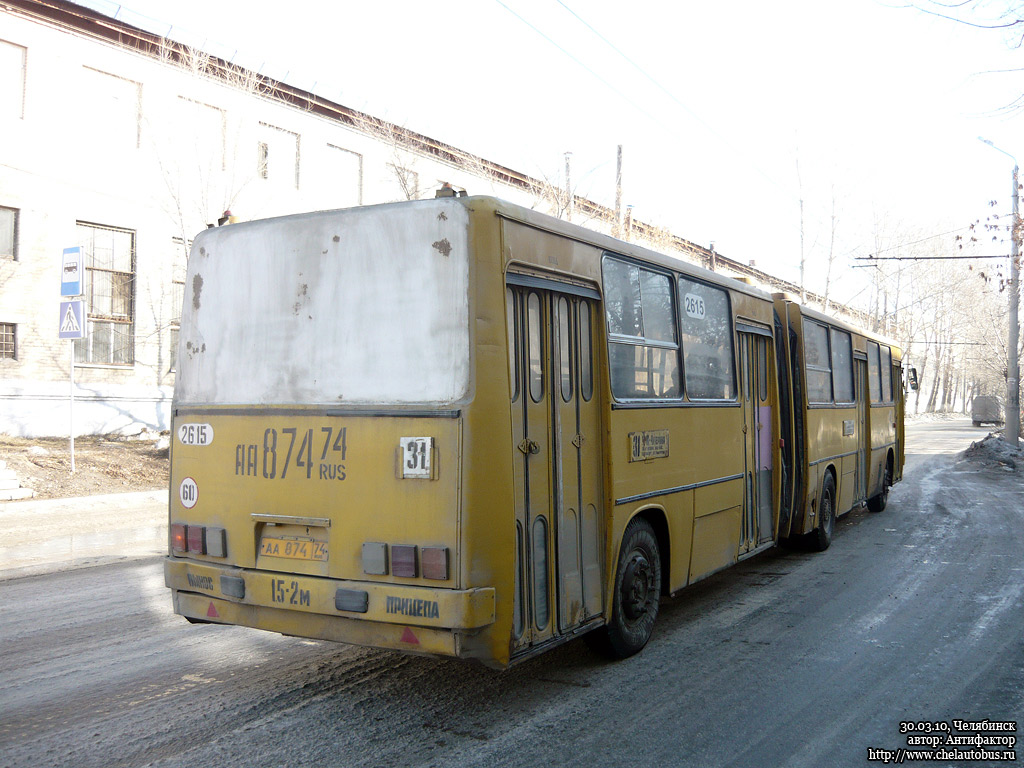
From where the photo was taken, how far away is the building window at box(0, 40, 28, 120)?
18938 mm

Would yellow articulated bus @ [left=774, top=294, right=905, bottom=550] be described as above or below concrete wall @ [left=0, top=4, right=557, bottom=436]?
below

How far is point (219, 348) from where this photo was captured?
5.24 meters

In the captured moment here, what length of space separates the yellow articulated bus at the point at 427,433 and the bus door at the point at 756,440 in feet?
6.30

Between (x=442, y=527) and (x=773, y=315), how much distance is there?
243 inches

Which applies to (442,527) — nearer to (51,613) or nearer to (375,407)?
(375,407)

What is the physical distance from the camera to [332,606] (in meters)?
4.47

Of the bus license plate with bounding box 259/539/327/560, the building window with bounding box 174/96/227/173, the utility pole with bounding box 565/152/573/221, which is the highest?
the building window with bounding box 174/96/227/173

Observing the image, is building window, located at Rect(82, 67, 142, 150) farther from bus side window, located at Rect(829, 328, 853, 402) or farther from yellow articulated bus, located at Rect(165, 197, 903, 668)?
yellow articulated bus, located at Rect(165, 197, 903, 668)

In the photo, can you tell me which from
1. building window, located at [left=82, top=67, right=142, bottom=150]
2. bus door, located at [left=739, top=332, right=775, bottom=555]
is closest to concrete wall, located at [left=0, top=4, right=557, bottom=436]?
building window, located at [left=82, top=67, right=142, bottom=150]

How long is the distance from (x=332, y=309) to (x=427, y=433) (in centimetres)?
100

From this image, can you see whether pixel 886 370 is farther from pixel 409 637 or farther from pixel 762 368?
pixel 409 637

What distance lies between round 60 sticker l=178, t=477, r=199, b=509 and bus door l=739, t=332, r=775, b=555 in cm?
488

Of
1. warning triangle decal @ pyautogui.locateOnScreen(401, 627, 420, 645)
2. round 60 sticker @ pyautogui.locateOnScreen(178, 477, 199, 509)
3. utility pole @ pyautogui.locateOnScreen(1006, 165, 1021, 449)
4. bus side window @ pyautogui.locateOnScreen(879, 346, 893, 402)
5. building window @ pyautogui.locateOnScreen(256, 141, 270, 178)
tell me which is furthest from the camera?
utility pole @ pyautogui.locateOnScreen(1006, 165, 1021, 449)

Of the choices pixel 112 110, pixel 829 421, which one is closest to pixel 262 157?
pixel 112 110
